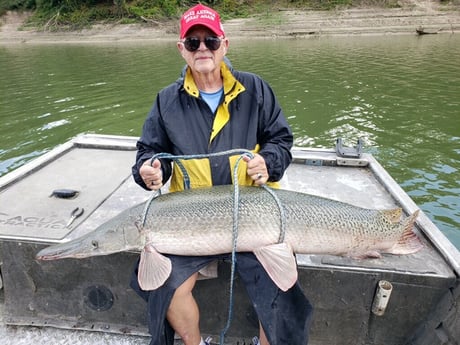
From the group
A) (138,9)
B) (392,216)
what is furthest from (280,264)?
(138,9)

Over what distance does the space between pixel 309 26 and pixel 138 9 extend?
18.6 m

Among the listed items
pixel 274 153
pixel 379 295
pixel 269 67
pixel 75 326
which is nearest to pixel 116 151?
pixel 75 326

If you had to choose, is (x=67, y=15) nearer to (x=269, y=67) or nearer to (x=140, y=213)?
(x=269, y=67)

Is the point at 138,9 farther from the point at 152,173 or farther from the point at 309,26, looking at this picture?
the point at 152,173

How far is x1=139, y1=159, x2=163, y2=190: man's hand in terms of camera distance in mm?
2678

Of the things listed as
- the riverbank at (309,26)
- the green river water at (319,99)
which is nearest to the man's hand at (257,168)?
the green river water at (319,99)

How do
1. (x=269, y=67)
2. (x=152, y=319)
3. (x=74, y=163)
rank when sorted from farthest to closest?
(x=269, y=67), (x=74, y=163), (x=152, y=319)

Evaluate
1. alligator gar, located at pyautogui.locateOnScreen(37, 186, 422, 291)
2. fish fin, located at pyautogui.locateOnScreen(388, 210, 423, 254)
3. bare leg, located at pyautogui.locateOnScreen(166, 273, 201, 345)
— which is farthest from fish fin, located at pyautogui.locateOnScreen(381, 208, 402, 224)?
bare leg, located at pyautogui.locateOnScreen(166, 273, 201, 345)

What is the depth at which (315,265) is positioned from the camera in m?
2.62

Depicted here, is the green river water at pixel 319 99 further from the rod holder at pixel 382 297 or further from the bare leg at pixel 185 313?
the bare leg at pixel 185 313

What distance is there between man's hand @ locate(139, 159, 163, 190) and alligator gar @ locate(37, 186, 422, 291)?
0.15 metres

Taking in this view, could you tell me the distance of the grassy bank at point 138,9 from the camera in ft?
120

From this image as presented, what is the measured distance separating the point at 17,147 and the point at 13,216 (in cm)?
729

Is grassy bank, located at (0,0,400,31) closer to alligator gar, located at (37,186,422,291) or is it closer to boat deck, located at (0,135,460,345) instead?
boat deck, located at (0,135,460,345)
